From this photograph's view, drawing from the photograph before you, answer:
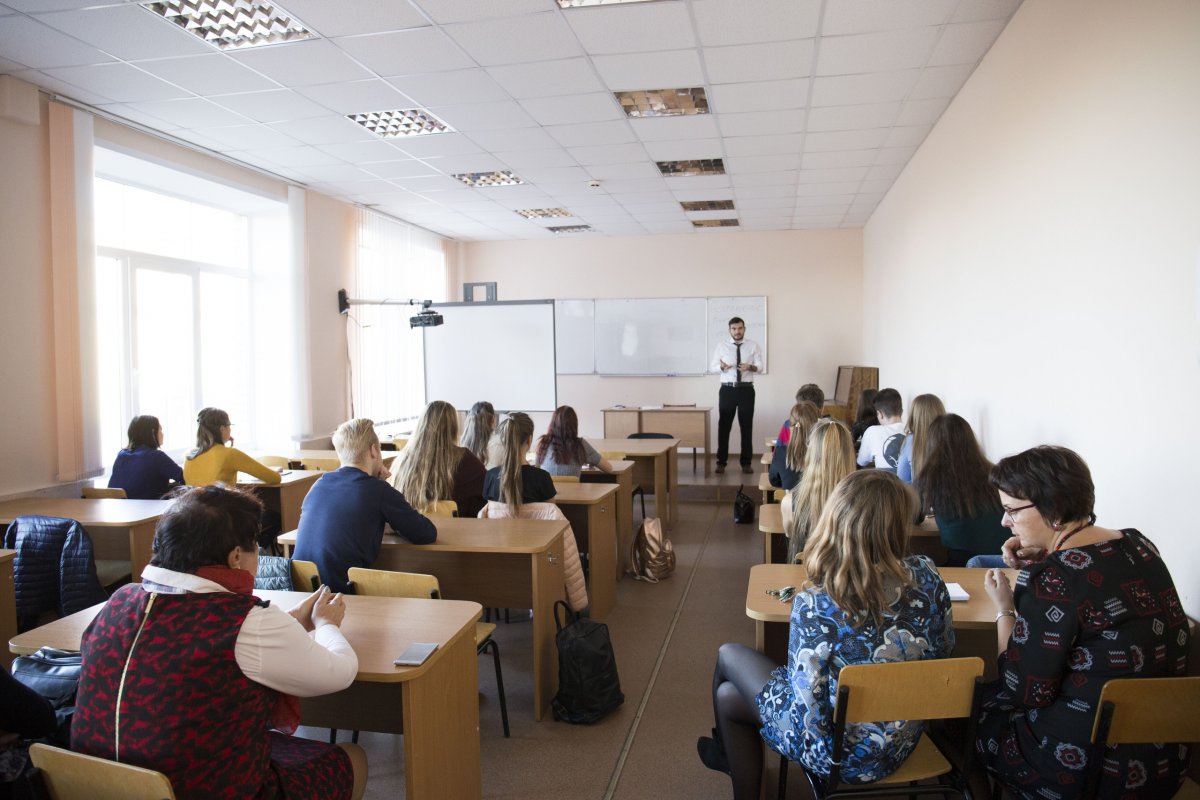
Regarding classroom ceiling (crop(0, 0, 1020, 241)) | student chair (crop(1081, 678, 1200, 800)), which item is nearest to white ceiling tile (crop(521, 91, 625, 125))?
classroom ceiling (crop(0, 0, 1020, 241))

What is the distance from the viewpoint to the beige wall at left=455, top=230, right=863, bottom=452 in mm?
9984

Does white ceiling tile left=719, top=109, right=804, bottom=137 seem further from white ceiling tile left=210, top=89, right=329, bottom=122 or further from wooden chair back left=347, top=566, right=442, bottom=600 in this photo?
wooden chair back left=347, top=566, right=442, bottom=600

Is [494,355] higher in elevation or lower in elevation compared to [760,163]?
lower

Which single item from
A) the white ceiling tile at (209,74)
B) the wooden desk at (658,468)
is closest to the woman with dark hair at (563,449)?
the wooden desk at (658,468)

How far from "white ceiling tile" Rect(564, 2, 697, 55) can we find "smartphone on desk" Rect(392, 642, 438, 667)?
303cm

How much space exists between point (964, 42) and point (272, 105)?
4.17 m

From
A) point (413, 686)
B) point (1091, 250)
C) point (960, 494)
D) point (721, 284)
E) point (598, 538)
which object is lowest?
point (598, 538)

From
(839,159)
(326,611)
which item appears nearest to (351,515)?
(326,611)

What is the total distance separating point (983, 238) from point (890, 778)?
349 centimetres

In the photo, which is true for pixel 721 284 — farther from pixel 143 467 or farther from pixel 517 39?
pixel 143 467

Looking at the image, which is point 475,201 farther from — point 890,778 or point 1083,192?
point 890,778

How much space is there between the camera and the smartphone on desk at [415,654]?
1.84 m

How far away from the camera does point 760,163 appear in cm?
655

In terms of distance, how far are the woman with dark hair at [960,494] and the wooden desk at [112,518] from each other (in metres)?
3.64
